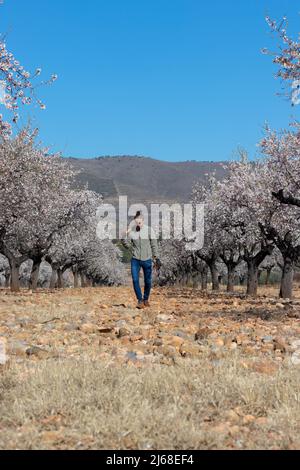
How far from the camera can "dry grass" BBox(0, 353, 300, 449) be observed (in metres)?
4.28

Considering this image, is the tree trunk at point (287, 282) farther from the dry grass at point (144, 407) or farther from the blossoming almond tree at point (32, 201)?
the dry grass at point (144, 407)

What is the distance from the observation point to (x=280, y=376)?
6051mm

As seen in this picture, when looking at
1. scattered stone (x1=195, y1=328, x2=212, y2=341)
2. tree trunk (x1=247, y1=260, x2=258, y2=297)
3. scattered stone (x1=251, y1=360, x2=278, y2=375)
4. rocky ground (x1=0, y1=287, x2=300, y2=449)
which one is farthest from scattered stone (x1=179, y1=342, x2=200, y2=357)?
tree trunk (x1=247, y1=260, x2=258, y2=297)

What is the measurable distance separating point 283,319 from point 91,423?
10.4 metres

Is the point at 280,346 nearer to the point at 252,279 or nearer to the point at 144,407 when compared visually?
the point at 144,407

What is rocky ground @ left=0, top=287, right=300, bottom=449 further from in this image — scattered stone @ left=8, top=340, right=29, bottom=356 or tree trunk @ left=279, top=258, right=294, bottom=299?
tree trunk @ left=279, top=258, right=294, bottom=299

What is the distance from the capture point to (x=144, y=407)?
4.84 metres

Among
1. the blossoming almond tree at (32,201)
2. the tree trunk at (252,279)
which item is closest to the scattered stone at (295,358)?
the blossoming almond tree at (32,201)

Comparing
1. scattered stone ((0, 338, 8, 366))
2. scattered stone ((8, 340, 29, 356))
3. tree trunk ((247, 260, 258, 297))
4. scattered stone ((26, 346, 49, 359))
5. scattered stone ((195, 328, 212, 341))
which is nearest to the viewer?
scattered stone ((0, 338, 8, 366))

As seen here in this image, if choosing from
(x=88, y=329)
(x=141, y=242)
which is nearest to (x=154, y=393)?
(x=88, y=329)

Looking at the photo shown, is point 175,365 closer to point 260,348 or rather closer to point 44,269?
point 260,348

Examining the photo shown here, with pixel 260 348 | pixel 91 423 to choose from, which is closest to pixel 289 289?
pixel 260 348

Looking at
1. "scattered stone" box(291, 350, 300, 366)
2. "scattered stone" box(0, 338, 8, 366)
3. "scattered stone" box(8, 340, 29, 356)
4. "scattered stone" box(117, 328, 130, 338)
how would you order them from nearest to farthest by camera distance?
1. "scattered stone" box(0, 338, 8, 366)
2. "scattered stone" box(291, 350, 300, 366)
3. "scattered stone" box(8, 340, 29, 356)
4. "scattered stone" box(117, 328, 130, 338)

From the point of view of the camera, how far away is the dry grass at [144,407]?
4277 mm
